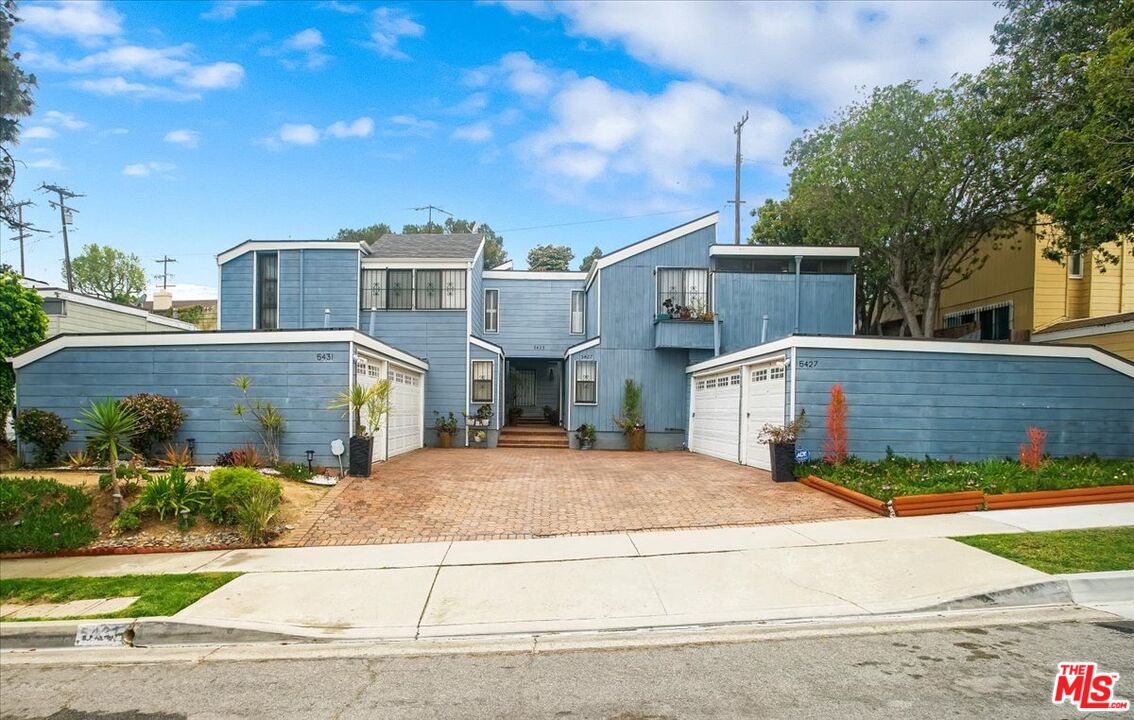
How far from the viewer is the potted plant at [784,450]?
1170 cm

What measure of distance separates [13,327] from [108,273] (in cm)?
3686

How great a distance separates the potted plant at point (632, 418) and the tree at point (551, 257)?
34.5m

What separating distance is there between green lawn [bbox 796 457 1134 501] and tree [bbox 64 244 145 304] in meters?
47.4

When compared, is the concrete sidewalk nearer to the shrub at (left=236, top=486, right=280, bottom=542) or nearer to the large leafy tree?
the shrub at (left=236, top=486, right=280, bottom=542)

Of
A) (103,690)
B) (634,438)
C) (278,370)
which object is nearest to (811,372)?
(634,438)

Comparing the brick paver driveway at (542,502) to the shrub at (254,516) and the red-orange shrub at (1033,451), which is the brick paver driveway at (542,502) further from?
the red-orange shrub at (1033,451)

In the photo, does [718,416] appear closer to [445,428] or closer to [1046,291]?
[445,428]

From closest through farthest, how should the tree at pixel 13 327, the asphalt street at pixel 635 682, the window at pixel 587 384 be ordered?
the asphalt street at pixel 635 682 < the tree at pixel 13 327 < the window at pixel 587 384

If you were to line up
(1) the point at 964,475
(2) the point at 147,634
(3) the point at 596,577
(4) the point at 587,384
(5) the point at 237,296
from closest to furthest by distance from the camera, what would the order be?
(2) the point at 147,634 → (3) the point at 596,577 → (1) the point at 964,475 → (4) the point at 587,384 → (5) the point at 237,296

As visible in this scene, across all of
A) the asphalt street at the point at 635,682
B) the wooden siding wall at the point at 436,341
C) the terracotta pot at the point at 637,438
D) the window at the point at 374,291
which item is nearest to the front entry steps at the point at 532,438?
the wooden siding wall at the point at 436,341

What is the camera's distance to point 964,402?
12.6m

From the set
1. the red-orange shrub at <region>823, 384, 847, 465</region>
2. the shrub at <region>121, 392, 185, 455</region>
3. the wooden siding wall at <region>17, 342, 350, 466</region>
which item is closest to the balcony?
the red-orange shrub at <region>823, 384, 847, 465</region>

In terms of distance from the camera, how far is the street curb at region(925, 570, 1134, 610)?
5820mm

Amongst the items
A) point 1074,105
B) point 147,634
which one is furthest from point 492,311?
point 147,634
